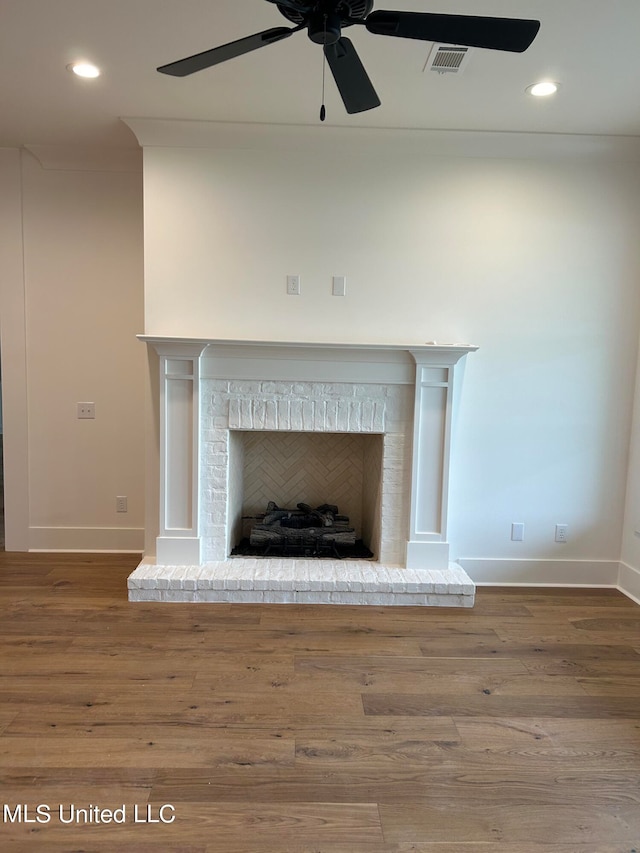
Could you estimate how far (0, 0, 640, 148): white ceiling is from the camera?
6.96 feet

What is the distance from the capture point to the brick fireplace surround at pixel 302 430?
3119 mm

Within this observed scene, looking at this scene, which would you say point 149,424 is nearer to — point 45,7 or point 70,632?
point 70,632

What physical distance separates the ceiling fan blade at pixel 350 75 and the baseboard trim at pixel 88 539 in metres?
3.07

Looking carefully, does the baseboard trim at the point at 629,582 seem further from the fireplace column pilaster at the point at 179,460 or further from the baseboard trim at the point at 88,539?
the baseboard trim at the point at 88,539

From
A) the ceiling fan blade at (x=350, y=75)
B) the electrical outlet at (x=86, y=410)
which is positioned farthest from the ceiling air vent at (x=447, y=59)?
the electrical outlet at (x=86, y=410)

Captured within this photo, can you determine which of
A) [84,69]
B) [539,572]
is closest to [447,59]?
[84,69]

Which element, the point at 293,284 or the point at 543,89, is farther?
the point at 293,284

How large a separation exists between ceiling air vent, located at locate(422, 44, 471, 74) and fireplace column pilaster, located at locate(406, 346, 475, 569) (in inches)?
55.5

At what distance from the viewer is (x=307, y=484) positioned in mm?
3799

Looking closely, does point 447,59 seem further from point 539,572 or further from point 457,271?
point 539,572

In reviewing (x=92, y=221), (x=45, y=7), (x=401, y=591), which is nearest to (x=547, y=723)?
(x=401, y=591)

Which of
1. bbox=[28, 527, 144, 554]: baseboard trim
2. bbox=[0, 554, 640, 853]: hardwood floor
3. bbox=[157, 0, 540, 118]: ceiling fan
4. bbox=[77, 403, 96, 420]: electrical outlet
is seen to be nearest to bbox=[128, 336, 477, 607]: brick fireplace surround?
bbox=[0, 554, 640, 853]: hardwood floor

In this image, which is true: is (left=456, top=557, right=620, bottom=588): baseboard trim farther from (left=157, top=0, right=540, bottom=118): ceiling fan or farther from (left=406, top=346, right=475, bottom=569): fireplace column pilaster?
(left=157, top=0, right=540, bottom=118): ceiling fan

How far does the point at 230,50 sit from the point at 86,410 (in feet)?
9.03
